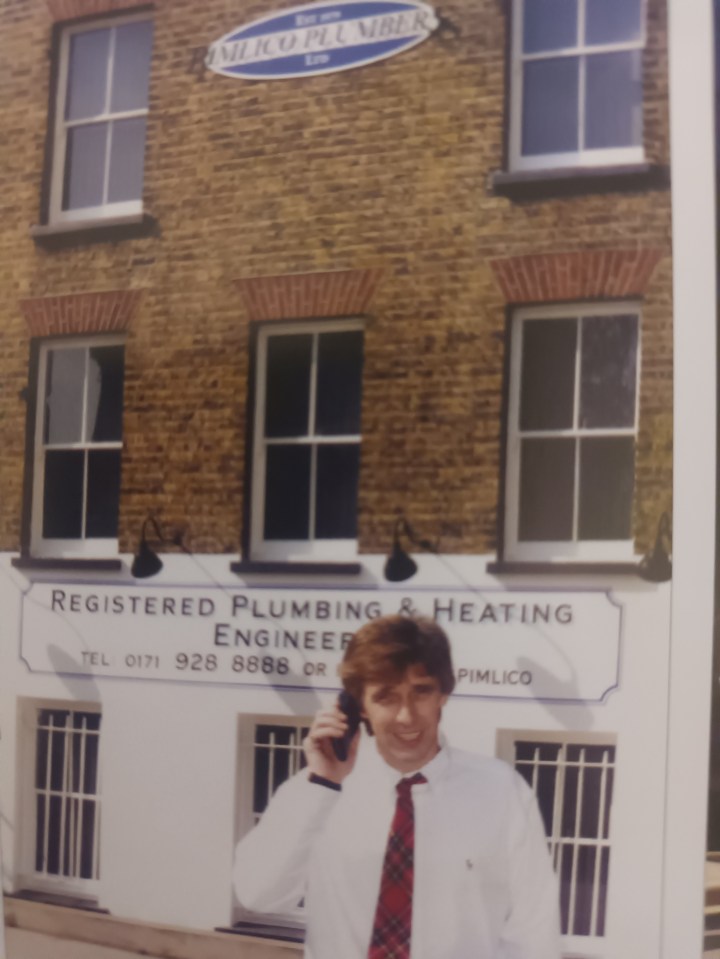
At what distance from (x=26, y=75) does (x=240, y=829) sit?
1551mm

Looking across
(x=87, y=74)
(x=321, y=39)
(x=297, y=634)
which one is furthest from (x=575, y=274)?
(x=87, y=74)

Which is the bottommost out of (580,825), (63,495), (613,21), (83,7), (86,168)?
(580,825)

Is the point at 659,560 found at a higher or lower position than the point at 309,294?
lower

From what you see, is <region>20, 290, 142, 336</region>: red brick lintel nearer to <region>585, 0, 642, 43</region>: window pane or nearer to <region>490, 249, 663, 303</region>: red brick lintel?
<region>490, 249, 663, 303</region>: red brick lintel

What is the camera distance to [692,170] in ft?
6.26

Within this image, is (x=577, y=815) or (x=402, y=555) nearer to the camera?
(x=577, y=815)

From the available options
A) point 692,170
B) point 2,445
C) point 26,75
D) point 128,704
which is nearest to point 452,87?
point 692,170

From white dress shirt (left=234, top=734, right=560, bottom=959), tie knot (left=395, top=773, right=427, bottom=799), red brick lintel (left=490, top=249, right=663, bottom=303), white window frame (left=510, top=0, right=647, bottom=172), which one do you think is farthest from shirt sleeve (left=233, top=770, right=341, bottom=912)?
white window frame (left=510, top=0, right=647, bottom=172)

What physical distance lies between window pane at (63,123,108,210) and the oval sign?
11.2 inches

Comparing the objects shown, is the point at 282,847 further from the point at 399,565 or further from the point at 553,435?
the point at 553,435

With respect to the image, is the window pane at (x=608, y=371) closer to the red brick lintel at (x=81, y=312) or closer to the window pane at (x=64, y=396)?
the red brick lintel at (x=81, y=312)

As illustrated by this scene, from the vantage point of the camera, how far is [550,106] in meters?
2.01

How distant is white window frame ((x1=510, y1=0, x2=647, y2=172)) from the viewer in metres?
1.95

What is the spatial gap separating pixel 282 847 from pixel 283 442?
702mm
